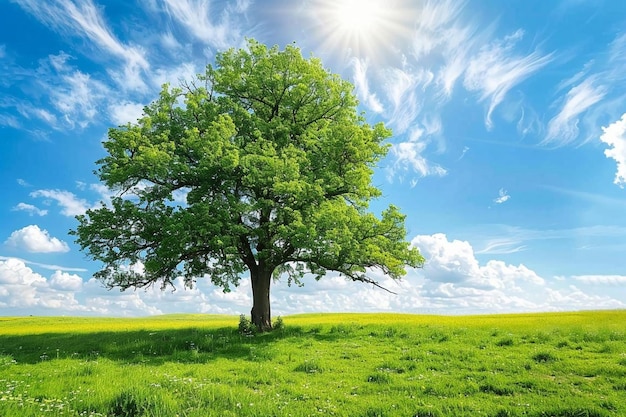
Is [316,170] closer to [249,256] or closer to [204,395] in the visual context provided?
[249,256]

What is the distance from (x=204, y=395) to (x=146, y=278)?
19052mm

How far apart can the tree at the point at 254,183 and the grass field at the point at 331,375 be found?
4852 millimetres

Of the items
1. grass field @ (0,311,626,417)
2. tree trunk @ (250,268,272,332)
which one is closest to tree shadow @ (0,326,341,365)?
grass field @ (0,311,626,417)

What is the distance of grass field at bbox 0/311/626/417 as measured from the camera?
37.8 feet

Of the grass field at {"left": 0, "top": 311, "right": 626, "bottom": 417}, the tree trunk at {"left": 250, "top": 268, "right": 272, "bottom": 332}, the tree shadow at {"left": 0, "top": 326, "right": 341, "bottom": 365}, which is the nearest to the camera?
the grass field at {"left": 0, "top": 311, "right": 626, "bottom": 417}

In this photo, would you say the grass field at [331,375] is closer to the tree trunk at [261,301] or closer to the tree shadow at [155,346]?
the tree shadow at [155,346]

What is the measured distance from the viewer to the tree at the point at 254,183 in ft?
85.8

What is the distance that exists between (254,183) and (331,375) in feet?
44.2

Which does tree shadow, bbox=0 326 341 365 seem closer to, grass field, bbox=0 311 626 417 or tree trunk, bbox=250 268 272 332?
grass field, bbox=0 311 626 417

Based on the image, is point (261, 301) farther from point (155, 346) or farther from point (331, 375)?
point (331, 375)

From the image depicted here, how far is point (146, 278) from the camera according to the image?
29.7 meters

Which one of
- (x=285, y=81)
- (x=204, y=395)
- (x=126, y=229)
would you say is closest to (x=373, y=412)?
(x=204, y=395)

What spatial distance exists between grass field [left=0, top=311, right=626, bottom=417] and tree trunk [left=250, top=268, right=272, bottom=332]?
205 centimetres

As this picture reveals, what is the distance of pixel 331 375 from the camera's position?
1639 cm
